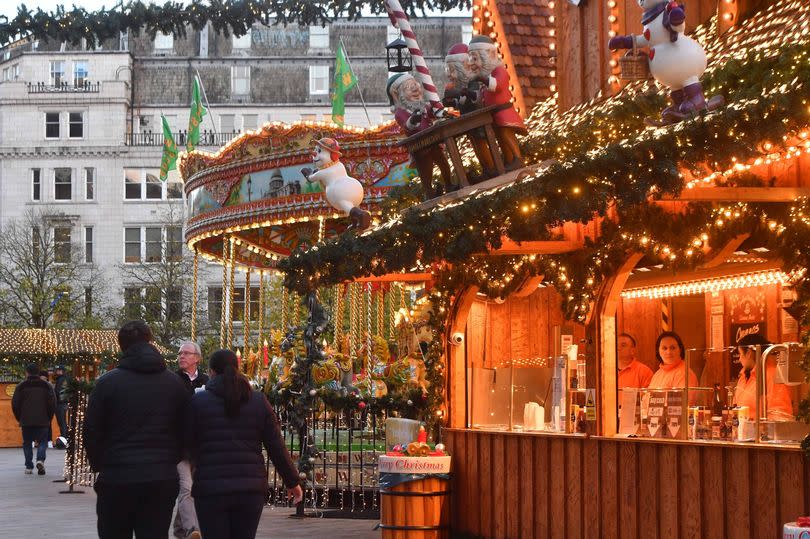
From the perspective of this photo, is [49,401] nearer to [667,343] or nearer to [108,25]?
[108,25]

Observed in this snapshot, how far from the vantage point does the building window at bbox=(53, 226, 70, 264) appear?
54875 millimetres

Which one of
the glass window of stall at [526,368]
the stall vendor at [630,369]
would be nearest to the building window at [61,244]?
the glass window of stall at [526,368]

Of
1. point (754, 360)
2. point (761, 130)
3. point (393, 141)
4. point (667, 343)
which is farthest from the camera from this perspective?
point (393, 141)

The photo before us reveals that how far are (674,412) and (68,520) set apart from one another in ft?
25.1

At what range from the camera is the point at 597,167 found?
8656 millimetres

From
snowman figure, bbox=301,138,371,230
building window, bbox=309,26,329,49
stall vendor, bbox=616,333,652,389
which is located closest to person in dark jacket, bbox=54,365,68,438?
snowman figure, bbox=301,138,371,230

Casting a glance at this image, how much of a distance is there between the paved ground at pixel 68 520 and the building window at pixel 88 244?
1544 inches

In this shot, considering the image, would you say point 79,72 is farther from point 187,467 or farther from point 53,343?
point 187,467

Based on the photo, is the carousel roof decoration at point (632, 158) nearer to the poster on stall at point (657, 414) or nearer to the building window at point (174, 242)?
the poster on stall at point (657, 414)

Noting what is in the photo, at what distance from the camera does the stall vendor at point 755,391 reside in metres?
9.64

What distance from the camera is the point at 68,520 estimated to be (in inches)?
614

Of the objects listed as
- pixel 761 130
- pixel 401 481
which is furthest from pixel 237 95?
pixel 761 130

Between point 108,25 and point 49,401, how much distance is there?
9312 millimetres

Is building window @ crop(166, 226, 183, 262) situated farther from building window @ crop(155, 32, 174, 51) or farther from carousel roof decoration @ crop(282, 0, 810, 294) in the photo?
carousel roof decoration @ crop(282, 0, 810, 294)
